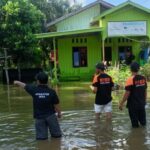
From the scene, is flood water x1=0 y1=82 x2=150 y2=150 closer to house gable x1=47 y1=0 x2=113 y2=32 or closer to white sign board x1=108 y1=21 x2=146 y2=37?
white sign board x1=108 y1=21 x2=146 y2=37

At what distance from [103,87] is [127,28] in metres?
19.6

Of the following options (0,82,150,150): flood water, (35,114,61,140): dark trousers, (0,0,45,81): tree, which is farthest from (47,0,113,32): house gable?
(35,114,61,140): dark trousers

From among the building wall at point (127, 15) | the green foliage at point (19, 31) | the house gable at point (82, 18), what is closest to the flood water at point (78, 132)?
the building wall at point (127, 15)

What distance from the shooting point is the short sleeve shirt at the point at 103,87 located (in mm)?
11562

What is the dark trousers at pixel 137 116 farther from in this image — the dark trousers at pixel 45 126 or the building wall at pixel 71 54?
the building wall at pixel 71 54

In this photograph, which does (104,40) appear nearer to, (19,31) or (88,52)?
(88,52)

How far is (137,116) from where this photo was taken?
10.8 meters

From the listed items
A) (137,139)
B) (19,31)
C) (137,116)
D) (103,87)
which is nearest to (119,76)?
(103,87)

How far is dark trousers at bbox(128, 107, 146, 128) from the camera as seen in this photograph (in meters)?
10.6

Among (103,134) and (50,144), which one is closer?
(50,144)

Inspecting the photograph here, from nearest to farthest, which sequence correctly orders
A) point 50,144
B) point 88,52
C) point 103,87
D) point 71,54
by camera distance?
1. point 50,144
2. point 103,87
3. point 71,54
4. point 88,52

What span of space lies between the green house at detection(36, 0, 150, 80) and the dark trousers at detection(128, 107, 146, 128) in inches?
746

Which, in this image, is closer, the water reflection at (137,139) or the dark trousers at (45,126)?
the water reflection at (137,139)

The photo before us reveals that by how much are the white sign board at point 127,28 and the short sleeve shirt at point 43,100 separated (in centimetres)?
2126
